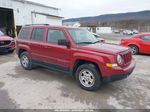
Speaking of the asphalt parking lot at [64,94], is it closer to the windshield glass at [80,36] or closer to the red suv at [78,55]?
the red suv at [78,55]

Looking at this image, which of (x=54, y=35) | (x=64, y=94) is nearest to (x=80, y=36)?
(x=54, y=35)

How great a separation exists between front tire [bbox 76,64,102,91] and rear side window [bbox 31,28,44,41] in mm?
1970

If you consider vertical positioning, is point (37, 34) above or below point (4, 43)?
above

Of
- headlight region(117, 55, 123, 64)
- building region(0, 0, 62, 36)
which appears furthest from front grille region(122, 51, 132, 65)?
building region(0, 0, 62, 36)

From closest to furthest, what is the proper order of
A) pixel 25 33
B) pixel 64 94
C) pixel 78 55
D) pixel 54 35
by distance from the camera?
pixel 64 94 → pixel 78 55 → pixel 54 35 → pixel 25 33

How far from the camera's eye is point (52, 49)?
13.6 feet

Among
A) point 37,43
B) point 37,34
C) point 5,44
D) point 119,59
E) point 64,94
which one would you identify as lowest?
point 64,94

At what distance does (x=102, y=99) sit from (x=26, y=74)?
3162 mm

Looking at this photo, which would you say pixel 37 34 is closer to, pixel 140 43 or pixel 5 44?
pixel 5 44

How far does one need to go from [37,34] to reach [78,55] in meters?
2.10

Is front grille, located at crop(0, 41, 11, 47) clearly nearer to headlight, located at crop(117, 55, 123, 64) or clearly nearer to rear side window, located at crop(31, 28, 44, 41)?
rear side window, located at crop(31, 28, 44, 41)

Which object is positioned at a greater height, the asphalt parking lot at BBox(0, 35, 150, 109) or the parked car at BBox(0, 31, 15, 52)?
the parked car at BBox(0, 31, 15, 52)

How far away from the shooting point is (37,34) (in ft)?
15.5

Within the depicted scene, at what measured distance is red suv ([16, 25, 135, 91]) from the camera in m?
3.20
